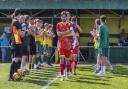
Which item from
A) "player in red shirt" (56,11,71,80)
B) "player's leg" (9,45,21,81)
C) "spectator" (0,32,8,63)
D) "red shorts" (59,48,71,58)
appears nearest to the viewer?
"player's leg" (9,45,21,81)

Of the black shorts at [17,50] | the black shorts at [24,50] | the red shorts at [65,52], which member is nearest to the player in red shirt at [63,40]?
the red shorts at [65,52]

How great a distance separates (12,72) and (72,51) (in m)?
2.69

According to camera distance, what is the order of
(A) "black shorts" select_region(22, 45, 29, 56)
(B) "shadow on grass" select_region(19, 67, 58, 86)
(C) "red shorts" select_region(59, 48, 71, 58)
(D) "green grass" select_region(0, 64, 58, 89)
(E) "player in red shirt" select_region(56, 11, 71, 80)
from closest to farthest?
(D) "green grass" select_region(0, 64, 58, 89)
(B) "shadow on grass" select_region(19, 67, 58, 86)
(E) "player in red shirt" select_region(56, 11, 71, 80)
(C) "red shorts" select_region(59, 48, 71, 58)
(A) "black shorts" select_region(22, 45, 29, 56)

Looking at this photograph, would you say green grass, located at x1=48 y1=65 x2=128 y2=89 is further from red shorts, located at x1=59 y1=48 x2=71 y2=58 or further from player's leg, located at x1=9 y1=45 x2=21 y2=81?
player's leg, located at x1=9 y1=45 x2=21 y2=81

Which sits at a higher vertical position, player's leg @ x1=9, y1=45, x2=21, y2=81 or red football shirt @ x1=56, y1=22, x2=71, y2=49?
red football shirt @ x1=56, y1=22, x2=71, y2=49

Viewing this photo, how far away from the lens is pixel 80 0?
26484 millimetres

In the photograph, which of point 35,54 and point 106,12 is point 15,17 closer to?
point 35,54

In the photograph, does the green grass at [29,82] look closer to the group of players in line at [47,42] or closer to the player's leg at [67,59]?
A: the group of players in line at [47,42]

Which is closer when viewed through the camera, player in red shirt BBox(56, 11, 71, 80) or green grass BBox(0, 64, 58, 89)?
green grass BBox(0, 64, 58, 89)

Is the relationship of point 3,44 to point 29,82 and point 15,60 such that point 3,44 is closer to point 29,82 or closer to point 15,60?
point 15,60

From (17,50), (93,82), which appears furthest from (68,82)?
(17,50)

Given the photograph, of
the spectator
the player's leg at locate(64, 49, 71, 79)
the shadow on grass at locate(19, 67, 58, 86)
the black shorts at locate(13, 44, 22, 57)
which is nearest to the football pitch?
the shadow on grass at locate(19, 67, 58, 86)

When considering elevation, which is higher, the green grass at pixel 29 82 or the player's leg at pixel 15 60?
the player's leg at pixel 15 60

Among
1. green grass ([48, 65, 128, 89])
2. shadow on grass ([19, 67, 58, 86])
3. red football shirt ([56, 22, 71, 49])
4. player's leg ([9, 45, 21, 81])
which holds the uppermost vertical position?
red football shirt ([56, 22, 71, 49])
